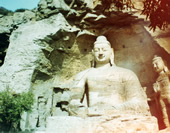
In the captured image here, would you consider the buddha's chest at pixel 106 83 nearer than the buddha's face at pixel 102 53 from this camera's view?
Yes

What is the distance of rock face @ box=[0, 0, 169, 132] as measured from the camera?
23.1 ft

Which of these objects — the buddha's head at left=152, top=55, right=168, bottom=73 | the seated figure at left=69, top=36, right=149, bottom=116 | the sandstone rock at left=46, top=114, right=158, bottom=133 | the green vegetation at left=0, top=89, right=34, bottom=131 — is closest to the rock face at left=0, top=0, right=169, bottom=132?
the green vegetation at left=0, top=89, right=34, bottom=131

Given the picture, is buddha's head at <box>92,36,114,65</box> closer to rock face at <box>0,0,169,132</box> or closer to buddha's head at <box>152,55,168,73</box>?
buddha's head at <box>152,55,168,73</box>

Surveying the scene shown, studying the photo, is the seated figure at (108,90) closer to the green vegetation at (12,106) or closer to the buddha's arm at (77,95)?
the buddha's arm at (77,95)

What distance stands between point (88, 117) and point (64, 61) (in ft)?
14.3

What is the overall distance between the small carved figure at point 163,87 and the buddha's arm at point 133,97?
5.89 feet

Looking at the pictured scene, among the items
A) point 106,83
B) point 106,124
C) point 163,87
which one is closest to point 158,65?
point 163,87

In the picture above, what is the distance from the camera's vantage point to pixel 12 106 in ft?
21.1

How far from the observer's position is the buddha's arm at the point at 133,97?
3.84 m

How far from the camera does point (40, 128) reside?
22.5 ft

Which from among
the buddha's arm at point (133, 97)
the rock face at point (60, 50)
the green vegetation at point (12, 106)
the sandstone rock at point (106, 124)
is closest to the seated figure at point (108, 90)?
the buddha's arm at point (133, 97)

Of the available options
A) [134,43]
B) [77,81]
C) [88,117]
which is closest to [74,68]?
[134,43]

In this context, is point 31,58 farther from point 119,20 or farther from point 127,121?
point 127,121

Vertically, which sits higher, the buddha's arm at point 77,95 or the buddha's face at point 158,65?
the buddha's face at point 158,65
